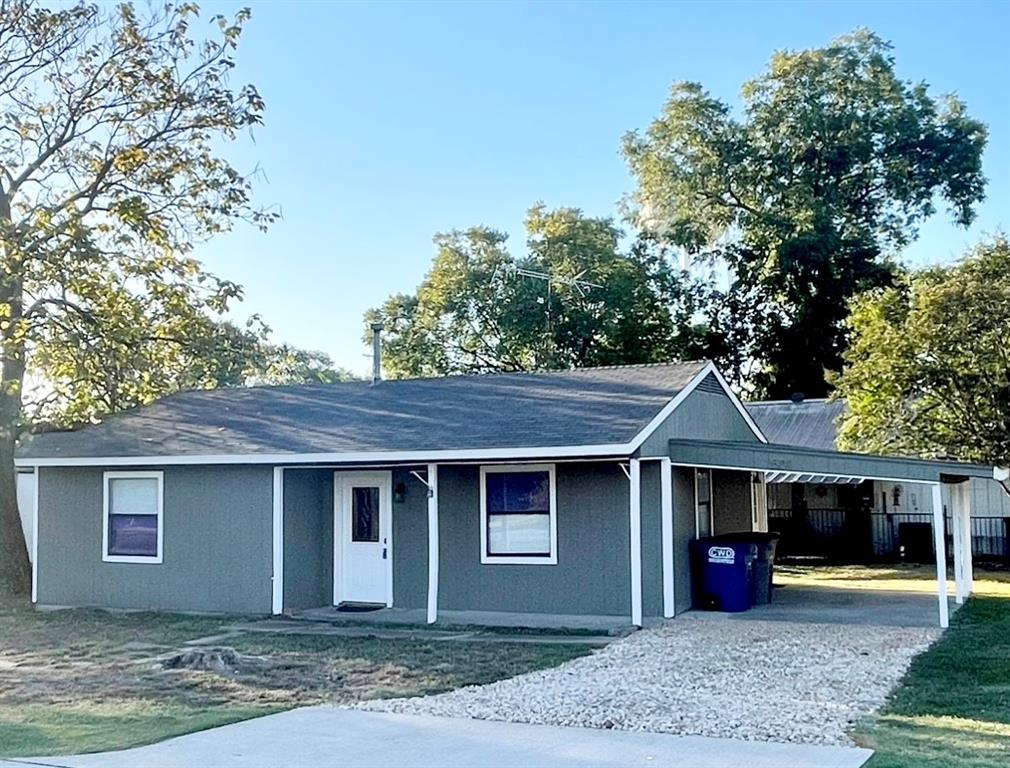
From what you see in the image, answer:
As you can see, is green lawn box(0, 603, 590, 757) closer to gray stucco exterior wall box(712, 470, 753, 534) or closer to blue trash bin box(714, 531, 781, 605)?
blue trash bin box(714, 531, 781, 605)

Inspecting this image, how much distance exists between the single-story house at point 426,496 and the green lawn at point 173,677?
1732 mm

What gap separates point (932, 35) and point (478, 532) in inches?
426

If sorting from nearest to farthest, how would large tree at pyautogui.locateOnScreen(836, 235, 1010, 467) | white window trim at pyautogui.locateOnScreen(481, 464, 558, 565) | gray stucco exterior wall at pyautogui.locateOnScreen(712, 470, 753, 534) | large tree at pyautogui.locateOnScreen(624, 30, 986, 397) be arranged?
white window trim at pyautogui.locateOnScreen(481, 464, 558, 565)
gray stucco exterior wall at pyautogui.locateOnScreen(712, 470, 753, 534)
large tree at pyautogui.locateOnScreen(836, 235, 1010, 467)
large tree at pyautogui.locateOnScreen(624, 30, 986, 397)

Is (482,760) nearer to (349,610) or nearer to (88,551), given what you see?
(349,610)

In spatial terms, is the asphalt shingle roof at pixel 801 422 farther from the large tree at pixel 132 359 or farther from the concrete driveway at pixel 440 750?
the concrete driveway at pixel 440 750

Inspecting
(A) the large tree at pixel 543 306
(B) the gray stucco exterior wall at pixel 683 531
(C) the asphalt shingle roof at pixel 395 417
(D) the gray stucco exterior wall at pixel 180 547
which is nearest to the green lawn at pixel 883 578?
(B) the gray stucco exterior wall at pixel 683 531

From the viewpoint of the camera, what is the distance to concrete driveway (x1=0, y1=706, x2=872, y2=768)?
23.9 feet

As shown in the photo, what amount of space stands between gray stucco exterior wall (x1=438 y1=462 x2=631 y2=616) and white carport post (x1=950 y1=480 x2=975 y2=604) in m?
5.15

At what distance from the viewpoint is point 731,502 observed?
732 inches

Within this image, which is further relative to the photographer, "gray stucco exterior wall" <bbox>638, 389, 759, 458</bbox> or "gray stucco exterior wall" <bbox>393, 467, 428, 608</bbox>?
"gray stucco exterior wall" <bbox>393, 467, 428, 608</bbox>

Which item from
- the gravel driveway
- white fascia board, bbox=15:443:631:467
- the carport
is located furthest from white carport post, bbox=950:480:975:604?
white fascia board, bbox=15:443:631:467

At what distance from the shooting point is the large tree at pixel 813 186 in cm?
3747

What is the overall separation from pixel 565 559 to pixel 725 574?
2.35m

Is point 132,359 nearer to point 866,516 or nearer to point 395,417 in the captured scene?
point 395,417
